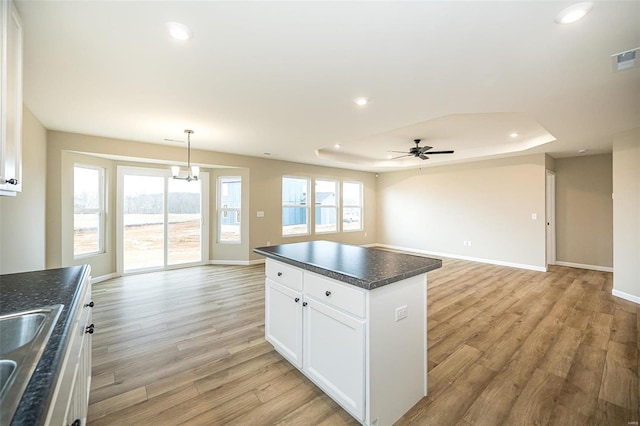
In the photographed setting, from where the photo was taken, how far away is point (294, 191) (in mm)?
7172

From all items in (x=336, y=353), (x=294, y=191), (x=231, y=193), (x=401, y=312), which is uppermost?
(x=294, y=191)

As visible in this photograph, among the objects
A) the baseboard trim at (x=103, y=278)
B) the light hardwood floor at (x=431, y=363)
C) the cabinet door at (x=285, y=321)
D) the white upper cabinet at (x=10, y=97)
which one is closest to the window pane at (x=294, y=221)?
the light hardwood floor at (x=431, y=363)

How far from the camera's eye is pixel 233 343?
266 centimetres

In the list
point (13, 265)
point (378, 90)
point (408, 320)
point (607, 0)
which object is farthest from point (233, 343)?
point (607, 0)

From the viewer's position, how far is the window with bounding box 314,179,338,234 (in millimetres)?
7660

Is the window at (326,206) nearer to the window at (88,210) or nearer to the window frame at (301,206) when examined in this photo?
the window frame at (301,206)

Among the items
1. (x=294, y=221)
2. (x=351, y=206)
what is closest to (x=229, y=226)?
(x=294, y=221)

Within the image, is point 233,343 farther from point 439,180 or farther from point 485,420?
point 439,180

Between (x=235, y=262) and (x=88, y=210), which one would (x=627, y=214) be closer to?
(x=235, y=262)

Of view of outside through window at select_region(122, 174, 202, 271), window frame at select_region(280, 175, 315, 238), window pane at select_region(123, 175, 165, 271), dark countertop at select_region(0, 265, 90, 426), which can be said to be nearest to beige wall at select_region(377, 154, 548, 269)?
window frame at select_region(280, 175, 315, 238)

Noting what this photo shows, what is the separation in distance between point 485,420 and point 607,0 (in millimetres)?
2658

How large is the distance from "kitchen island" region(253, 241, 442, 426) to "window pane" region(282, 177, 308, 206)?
15.8 feet

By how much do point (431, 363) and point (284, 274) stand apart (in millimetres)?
1539

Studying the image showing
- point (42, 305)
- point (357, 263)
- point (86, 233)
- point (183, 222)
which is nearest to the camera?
point (42, 305)
